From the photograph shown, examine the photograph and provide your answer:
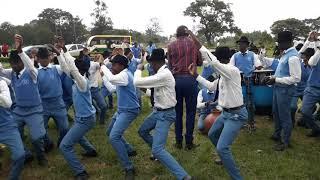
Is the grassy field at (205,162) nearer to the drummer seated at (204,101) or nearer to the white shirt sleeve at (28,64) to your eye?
the drummer seated at (204,101)

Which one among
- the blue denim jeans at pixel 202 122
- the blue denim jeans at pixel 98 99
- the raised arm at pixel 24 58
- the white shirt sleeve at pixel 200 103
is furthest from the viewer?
the blue denim jeans at pixel 98 99

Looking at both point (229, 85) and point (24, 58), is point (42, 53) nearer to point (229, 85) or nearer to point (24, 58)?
point (24, 58)

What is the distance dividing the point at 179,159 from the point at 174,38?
7.72ft

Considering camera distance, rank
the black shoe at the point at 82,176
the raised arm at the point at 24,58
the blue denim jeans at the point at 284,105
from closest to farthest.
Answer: the raised arm at the point at 24,58
the black shoe at the point at 82,176
the blue denim jeans at the point at 284,105

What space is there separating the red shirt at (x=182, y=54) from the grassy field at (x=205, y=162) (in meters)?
1.61

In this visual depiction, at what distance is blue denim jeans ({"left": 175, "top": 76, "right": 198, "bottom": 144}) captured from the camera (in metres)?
7.67

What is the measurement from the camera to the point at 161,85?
20.1 feet

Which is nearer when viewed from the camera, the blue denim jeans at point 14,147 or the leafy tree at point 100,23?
the blue denim jeans at point 14,147

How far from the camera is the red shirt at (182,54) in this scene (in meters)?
7.65

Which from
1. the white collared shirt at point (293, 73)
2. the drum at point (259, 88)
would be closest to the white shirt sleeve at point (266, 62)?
the drum at point (259, 88)

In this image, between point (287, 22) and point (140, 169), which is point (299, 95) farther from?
point (287, 22)

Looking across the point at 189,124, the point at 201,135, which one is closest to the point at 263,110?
the point at 201,135

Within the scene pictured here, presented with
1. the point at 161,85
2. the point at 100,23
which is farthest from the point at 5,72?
the point at 100,23

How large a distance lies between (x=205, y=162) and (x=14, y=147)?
3.27 metres
